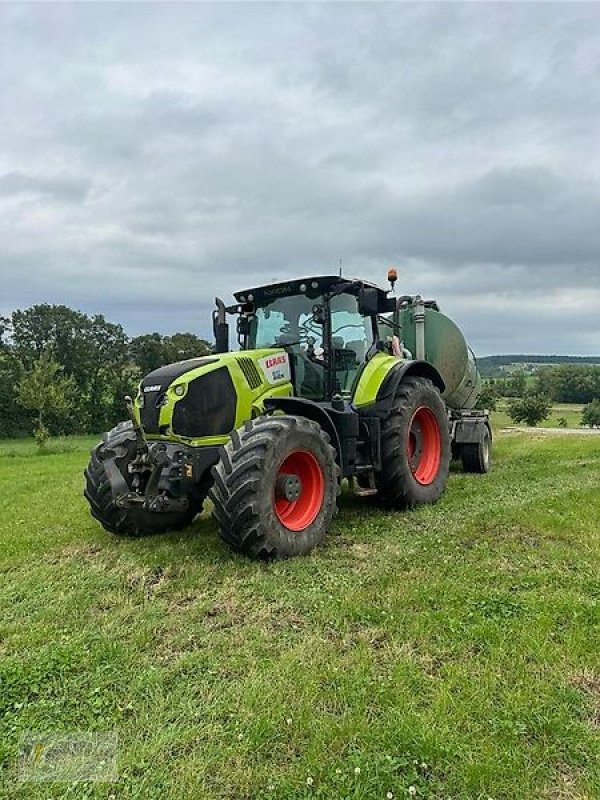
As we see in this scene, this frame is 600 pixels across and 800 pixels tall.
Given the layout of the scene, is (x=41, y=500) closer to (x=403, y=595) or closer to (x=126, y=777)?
(x=403, y=595)

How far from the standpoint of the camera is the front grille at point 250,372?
5695 millimetres

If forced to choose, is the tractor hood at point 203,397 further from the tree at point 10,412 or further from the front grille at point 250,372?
the tree at point 10,412

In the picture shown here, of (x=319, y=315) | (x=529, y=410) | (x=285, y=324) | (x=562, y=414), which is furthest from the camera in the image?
(x=562, y=414)

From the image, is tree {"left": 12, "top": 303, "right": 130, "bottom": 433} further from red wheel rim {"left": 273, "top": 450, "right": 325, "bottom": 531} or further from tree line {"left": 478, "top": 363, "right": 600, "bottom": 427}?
red wheel rim {"left": 273, "top": 450, "right": 325, "bottom": 531}

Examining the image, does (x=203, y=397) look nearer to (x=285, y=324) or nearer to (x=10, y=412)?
(x=285, y=324)

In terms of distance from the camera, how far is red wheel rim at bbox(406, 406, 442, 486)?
745 cm

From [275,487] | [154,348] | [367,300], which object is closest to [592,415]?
[154,348]

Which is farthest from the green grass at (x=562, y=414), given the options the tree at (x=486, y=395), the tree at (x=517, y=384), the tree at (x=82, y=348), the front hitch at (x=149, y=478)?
the front hitch at (x=149, y=478)

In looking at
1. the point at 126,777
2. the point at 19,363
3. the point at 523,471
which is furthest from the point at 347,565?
the point at 19,363

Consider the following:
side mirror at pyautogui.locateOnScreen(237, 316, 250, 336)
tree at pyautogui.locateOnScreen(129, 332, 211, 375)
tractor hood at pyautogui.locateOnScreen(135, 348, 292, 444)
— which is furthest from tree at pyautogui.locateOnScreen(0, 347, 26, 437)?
tractor hood at pyautogui.locateOnScreen(135, 348, 292, 444)

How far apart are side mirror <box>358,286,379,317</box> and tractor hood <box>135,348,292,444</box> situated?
50.5 inches

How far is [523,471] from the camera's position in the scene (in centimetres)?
919

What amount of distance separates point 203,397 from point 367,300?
2.05m

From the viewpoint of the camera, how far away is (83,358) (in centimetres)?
4934
